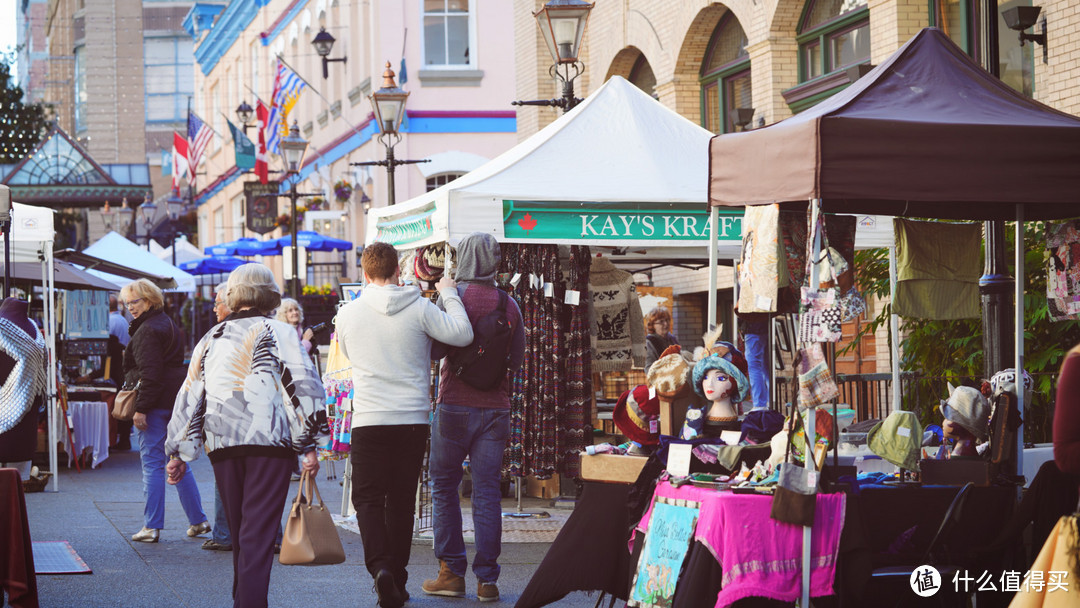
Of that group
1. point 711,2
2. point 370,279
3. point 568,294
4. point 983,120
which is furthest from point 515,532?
point 711,2

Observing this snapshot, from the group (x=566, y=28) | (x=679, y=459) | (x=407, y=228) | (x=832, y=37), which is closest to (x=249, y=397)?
(x=679, y=459)

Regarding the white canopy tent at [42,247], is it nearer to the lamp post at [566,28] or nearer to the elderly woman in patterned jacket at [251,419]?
the lamp post at [566,28]

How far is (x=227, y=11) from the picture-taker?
161 feet

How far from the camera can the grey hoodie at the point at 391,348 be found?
7.64m

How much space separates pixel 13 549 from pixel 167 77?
74564mm

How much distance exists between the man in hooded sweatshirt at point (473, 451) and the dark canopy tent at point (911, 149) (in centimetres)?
168

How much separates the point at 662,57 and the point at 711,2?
184 centimetres

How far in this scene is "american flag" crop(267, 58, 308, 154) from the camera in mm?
30141

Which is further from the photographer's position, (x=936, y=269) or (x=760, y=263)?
(x=936, y=269)

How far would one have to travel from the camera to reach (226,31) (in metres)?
50.0

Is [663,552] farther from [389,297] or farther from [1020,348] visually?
[1020,348]

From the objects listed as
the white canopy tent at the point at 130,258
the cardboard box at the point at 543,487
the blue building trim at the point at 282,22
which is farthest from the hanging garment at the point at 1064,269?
the blue building trim at the point at 282,22

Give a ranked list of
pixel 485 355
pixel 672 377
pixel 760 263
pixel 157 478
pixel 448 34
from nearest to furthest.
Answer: pixel 760 263
pixel 672 377
pixel 485 355
pixel 157 478
pixel 448 34

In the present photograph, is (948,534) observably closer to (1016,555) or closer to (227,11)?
(1016,555)
